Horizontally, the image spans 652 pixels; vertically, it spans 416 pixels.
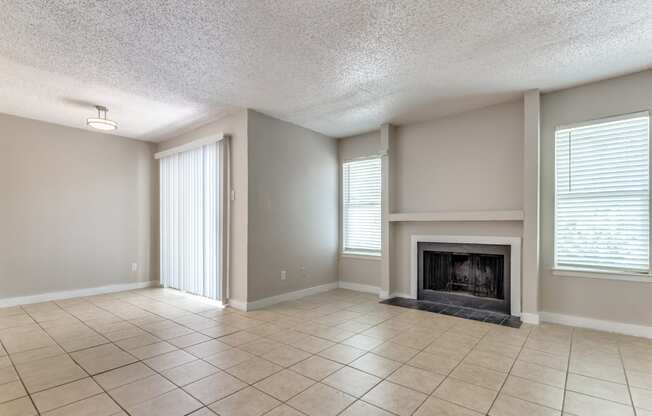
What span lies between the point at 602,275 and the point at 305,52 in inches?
152

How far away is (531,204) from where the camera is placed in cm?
387

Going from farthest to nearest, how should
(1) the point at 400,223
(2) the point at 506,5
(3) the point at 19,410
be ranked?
(1) the point at 400,223 → (2) the point at 506,5 → (3) the point at 19,410

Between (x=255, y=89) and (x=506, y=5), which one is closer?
(x=506, y=5)

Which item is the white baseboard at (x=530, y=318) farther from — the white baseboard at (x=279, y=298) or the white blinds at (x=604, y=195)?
the white baseboard at (x=279, y=298)

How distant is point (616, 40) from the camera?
2.80 metres

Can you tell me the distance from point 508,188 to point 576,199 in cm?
72

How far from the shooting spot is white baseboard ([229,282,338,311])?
447 centimetres

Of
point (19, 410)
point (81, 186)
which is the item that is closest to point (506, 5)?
point (19, 410)

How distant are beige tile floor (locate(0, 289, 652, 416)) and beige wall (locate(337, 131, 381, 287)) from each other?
1413 mm

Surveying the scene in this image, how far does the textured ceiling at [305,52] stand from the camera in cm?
238

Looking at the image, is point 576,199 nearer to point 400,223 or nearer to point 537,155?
point 537,155

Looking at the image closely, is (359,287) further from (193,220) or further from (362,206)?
(193,220)

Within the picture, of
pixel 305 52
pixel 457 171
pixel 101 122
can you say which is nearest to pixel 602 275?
pixel 457 171

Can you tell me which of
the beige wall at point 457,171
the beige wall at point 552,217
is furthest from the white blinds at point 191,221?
the beige wall at point 552,217
